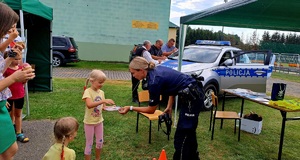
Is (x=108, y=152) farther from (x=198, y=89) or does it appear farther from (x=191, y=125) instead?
(x=198, y=89)

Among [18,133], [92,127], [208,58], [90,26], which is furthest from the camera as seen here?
[90,26]

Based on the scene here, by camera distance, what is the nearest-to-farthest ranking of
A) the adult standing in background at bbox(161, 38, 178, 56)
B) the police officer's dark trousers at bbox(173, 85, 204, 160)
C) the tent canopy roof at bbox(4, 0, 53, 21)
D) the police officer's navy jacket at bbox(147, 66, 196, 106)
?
1. the police officer's navy jacket at bbox(147, 66, 196, 106)
2. the police officer's dark trousers at bbox(173, 85, 204, 160)
3. the tent canopy roof at bbox(4, 0, 53, 21)
4. the adult standing in background at bbox(161, 38, 178, 56)

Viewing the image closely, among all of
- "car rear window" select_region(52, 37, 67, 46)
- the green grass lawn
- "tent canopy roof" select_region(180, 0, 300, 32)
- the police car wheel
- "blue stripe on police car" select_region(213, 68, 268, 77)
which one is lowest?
the green grass lawn

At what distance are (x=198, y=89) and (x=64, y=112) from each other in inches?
153

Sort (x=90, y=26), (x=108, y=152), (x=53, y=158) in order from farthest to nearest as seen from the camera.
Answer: (x=90, y=26), (x=108, y=152), (x=53, y=158)

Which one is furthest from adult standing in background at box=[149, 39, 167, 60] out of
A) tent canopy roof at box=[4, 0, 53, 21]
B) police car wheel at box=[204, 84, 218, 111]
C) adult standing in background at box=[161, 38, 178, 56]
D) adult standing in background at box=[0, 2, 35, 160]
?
adult standing in background at box=[0, 2, 35, 160]

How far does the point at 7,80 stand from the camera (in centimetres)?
192

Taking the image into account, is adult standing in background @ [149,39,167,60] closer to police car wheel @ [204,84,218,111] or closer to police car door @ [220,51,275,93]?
police car wheel @ [204,84,218,111]

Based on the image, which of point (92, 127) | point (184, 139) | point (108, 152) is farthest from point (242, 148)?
point (92, 127)

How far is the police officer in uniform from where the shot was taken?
2914 mm

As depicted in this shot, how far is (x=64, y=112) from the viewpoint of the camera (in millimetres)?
5898

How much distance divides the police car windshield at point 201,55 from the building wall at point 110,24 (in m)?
10.3

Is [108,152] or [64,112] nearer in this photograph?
[108,152]

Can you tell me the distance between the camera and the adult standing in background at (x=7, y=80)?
6.11 feet
